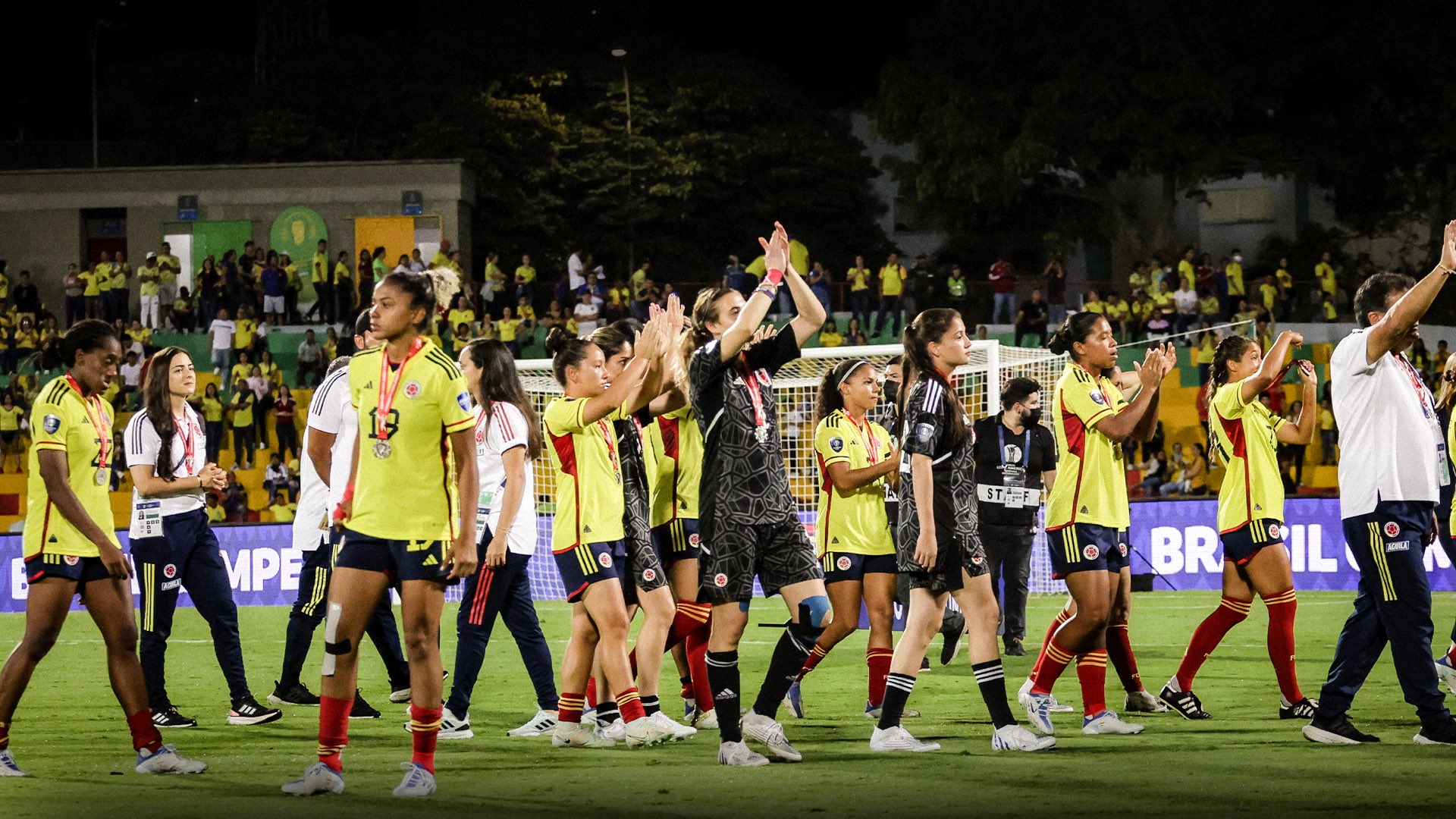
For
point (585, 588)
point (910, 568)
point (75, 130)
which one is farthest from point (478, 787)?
point (75, 130)

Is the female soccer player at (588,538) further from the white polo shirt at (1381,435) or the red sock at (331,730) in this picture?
the white polo shirt at (1381,435)

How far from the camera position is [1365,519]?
24.6 feet

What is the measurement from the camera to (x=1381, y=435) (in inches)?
294

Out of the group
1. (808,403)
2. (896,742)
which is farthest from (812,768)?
(808,403)

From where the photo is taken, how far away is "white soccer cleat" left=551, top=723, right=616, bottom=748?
8.01 m

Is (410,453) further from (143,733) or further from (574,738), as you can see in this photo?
(574,738)

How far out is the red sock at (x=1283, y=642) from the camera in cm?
866

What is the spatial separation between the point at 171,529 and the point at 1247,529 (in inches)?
230

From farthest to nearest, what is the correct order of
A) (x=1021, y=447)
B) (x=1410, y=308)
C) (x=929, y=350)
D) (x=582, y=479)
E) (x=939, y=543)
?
1. (x=1021, y=447)
2. (x=582, y=479)
3. (x=929, y=350)
4. (x=939, y=543)
5. (x=1410, y=308)

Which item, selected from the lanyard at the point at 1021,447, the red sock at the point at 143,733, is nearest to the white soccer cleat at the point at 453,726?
the red sock at the point at 143,733

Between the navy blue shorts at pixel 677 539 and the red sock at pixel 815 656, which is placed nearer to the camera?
the red sock at pixel 815 656

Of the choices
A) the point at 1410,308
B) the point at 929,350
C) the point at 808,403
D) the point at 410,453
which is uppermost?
the point at 1410,308

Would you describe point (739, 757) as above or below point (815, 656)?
below

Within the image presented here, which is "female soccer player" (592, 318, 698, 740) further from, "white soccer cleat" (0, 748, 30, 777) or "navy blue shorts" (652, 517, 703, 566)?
"white soccer cleat" (0, 748, 30, 777)
